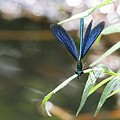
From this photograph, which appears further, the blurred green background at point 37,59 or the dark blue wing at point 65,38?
the blurred green background at point 37,59

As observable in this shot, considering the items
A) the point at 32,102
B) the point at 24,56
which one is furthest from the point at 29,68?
the point at 32,102

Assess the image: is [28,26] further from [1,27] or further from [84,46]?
[84,46]

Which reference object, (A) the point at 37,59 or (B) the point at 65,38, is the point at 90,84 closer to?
(B) the point at 65,38

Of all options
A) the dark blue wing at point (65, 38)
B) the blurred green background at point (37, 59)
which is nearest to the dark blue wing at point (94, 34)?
the dark blue wing at point (65, 38)

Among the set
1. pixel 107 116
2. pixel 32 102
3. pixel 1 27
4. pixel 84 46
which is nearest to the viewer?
pixel 84 46

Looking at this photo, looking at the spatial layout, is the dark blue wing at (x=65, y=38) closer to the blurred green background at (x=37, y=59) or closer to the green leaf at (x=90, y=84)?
the green leaf at (x=90, y=84)

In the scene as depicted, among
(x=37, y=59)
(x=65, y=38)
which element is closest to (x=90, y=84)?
(x=65, y=38)

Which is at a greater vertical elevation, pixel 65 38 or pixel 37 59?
pixel 65 38

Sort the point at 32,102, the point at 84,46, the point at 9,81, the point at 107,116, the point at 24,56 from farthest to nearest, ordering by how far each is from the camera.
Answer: the point at 24,56 → the point at 9,81 → the point at 32,102 → the point at 107,116 → the point at 84,46

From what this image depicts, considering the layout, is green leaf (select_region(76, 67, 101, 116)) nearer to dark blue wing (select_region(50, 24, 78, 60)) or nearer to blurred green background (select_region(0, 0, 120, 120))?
dark blue wing (select_region(50, 24, 78, 60))
